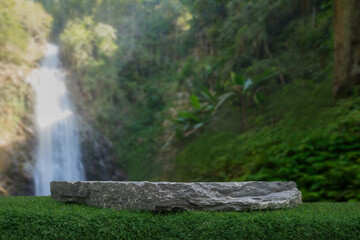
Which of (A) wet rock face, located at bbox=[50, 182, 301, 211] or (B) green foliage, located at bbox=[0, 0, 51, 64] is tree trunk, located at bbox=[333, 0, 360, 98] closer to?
(A) wet rock face, located at bbox=[50, 182, 301, 211]

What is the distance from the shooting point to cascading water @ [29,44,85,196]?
6684 millimetres

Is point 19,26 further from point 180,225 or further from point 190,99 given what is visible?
point 180,225

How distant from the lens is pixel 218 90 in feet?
27.2

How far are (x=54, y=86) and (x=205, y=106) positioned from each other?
6.10 meters

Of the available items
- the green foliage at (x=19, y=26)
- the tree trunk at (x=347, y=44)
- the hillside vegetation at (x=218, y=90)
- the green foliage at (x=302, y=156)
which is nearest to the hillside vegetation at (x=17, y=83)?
the green foliage at (x=19, y=26)

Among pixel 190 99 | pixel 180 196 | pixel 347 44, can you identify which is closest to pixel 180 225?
pixel 180 196

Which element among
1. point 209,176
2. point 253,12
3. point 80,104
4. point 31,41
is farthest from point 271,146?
point 31,41

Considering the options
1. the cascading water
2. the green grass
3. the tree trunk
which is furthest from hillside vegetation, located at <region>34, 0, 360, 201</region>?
the green grass

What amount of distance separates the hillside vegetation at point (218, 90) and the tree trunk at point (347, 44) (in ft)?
1.61

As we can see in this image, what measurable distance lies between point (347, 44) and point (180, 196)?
16.4 ft

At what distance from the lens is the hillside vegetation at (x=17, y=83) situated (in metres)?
6.33

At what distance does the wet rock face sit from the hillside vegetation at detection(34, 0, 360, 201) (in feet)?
4.74

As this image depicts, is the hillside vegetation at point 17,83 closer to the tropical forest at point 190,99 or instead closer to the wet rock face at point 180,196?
the tropical forest at point 190,99

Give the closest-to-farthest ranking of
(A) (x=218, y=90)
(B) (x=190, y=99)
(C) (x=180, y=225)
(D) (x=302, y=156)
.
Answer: (C) (x=180, y=225) → (D) (x=302, y=156) → (A) (x=218, y=90) → (B) (x=190, y=99)
